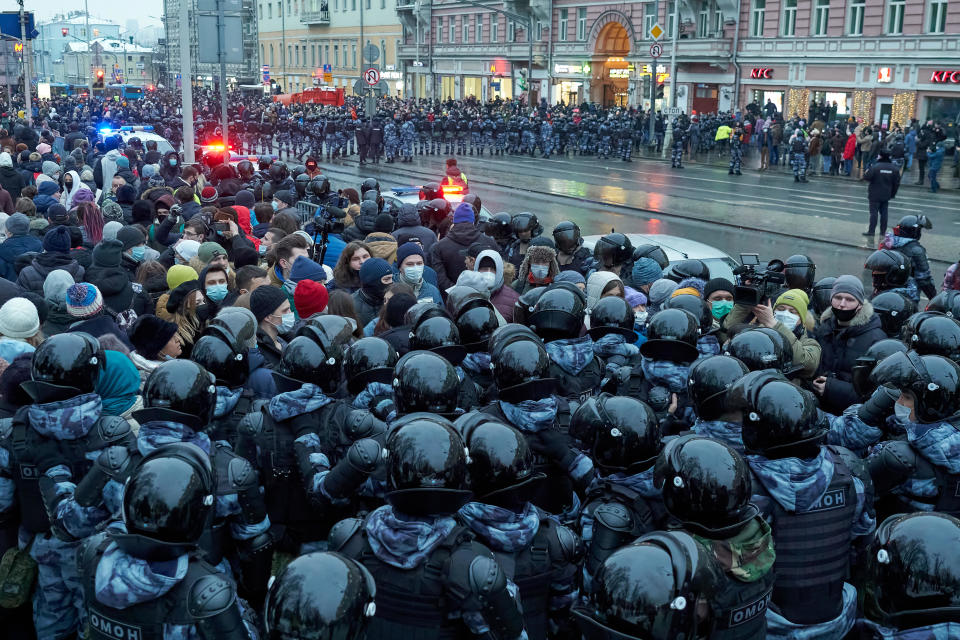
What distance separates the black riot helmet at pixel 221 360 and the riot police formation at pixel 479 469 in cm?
1

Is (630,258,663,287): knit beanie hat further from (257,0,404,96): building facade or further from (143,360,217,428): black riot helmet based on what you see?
(257,0,404,96): building facade

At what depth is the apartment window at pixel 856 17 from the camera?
116ft

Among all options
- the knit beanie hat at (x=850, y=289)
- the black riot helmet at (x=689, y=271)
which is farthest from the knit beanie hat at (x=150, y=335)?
the knit beanie hat at (x=850, y=289)

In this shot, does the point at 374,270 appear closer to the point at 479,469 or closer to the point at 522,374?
the point at 522,374

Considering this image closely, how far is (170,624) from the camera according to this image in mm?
2783

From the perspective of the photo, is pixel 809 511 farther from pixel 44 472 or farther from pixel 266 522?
pixel 44 472

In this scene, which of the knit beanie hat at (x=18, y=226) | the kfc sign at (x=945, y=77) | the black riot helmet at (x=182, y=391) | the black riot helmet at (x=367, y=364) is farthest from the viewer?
the kfc sign at (x=945, y=77)

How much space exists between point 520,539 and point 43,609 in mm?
2220

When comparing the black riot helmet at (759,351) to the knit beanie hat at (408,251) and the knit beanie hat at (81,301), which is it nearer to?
the knit beanie hat at (408,251)

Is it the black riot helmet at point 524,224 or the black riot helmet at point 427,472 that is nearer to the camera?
the black riot helmet at point 427,472

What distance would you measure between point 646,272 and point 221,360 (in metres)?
4.34

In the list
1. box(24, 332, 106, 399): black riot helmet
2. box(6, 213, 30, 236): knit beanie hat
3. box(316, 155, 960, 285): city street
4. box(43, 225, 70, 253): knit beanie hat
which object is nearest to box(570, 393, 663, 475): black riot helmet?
box(24, 332, 106, 399): black riot helmet

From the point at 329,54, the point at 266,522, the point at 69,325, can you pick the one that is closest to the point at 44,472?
the point at 266,522

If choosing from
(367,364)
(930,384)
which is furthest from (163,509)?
(930,384)
